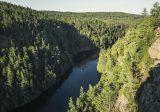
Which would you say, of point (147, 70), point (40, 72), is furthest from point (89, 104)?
point (40, 72)

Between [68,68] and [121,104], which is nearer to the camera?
[121,104]

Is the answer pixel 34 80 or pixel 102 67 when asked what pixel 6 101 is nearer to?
pixel 34 80

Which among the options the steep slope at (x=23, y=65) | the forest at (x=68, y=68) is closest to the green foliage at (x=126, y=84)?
the forest at (x=68, y=68)

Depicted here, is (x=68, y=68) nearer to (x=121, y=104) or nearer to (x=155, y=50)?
(x=155, y=50)

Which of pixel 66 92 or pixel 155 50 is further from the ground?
pixel 155 50

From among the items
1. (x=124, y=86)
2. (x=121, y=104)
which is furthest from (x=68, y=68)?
(x=121, y=104)
